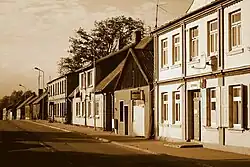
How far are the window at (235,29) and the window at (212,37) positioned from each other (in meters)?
1.60

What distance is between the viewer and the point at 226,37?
86.3ft

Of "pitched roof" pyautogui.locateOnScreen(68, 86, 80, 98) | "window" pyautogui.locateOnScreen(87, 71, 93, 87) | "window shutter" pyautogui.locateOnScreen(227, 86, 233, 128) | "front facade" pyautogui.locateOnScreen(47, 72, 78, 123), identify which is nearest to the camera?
"window shutter" pyautogui.locateOnScreen(227, 86, 233, 128)

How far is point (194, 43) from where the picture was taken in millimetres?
30594

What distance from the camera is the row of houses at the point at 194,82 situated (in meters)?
25.4

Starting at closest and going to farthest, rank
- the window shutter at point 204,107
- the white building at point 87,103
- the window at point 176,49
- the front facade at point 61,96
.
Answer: the window shutter at point 204,107 < the window at point 176,49 < the white building at point 87,103 < the front facade at point 61,96

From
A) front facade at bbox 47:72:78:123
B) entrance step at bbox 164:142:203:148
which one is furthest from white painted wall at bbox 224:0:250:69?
front facade at bbox 47:72:78:123

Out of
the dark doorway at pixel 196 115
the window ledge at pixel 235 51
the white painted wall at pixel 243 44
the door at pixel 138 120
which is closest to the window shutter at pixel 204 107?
the dark doorway at pixel 196 115

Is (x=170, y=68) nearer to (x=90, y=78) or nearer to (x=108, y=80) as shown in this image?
(x=108, y=80)

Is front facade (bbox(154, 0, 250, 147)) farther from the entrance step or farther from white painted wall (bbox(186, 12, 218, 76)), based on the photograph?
the entrance step

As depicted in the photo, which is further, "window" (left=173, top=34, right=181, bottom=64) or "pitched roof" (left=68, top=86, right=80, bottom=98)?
"pitched roof" (left=68, top=86, right=80, bottom=98)

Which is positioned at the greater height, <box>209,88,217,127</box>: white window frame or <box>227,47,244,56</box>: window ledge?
<box>227,47,244,56</box>: window ledge

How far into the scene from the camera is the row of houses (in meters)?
25.4

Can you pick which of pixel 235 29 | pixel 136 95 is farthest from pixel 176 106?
pixel 235 29

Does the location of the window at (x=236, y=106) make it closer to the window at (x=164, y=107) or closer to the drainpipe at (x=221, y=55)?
the drainpipe at (x=221, y=55)
